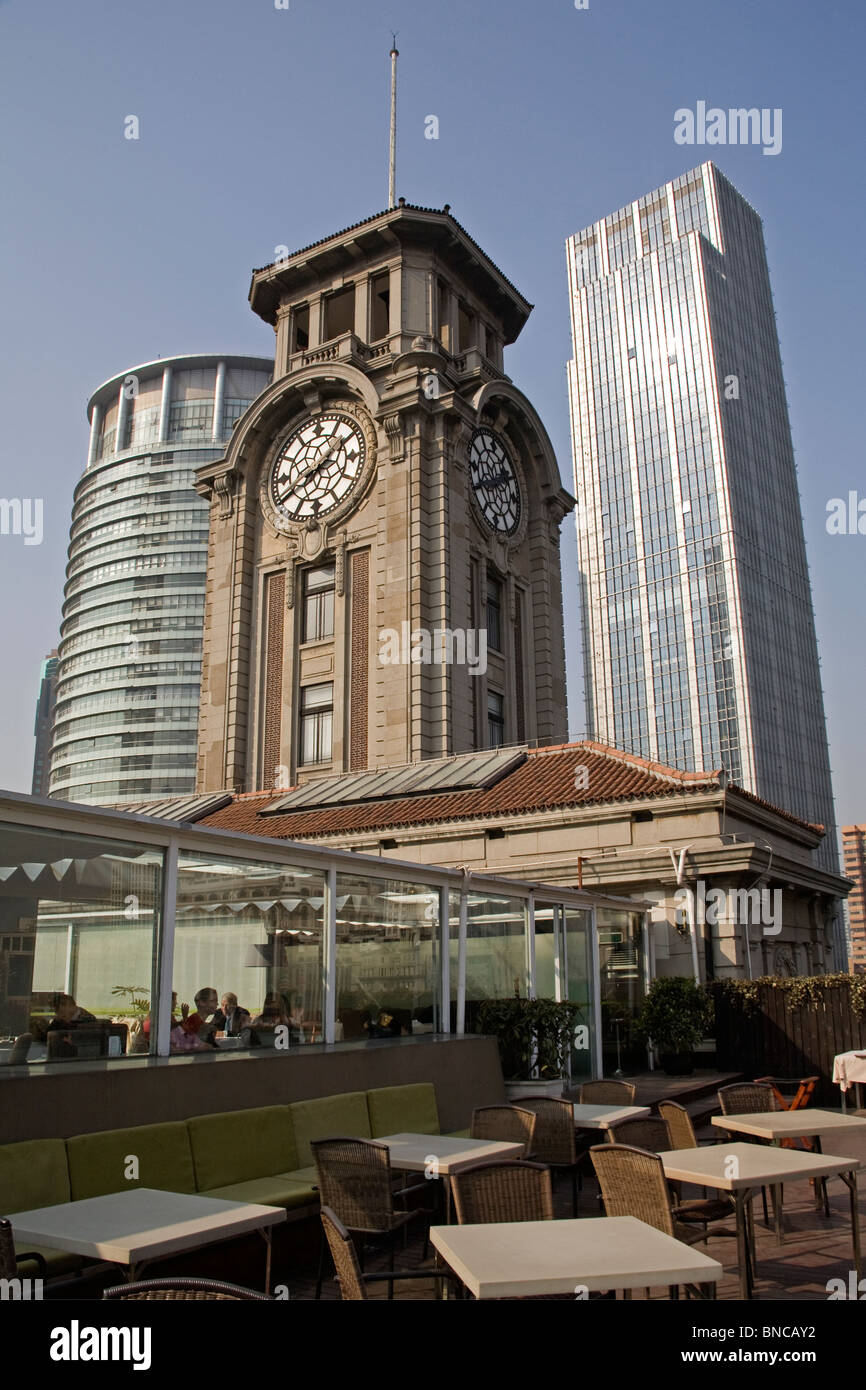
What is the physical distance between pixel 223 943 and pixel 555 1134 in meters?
3.93

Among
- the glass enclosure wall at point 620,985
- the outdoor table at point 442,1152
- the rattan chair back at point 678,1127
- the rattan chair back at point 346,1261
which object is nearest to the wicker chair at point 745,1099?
the rattan chair back at point 678,1127

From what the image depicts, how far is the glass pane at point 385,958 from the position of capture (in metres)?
12.3

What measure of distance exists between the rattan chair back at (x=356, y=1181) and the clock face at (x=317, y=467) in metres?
35.0

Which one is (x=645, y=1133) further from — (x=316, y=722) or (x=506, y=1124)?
(x=316, y=722)

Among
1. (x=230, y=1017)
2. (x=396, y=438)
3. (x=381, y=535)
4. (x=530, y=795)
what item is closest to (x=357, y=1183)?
(x=230, y=1017)

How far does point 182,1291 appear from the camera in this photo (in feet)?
13.9

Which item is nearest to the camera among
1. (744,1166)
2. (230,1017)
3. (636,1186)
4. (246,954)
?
(636,1186)

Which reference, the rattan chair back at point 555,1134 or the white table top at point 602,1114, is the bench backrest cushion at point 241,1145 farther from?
the white table top at point 602,1114

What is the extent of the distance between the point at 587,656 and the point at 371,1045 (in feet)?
415

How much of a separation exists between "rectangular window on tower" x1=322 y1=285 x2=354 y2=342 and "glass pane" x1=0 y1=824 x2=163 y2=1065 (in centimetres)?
3979

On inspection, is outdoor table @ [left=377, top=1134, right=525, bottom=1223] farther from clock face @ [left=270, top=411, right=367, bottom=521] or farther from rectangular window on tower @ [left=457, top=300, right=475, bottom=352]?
rectangular window on tower @ [left=457, top=300, right=475, bottom=352]

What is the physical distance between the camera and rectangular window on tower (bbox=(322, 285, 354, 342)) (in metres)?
45.6

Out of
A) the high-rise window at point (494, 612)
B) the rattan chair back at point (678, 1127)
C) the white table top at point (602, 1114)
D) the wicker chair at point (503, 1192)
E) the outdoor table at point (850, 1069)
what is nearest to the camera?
the wicker chair at point (503, 1192)

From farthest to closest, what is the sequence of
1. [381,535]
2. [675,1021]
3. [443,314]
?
[443,314], [381,535], [675,1021]
